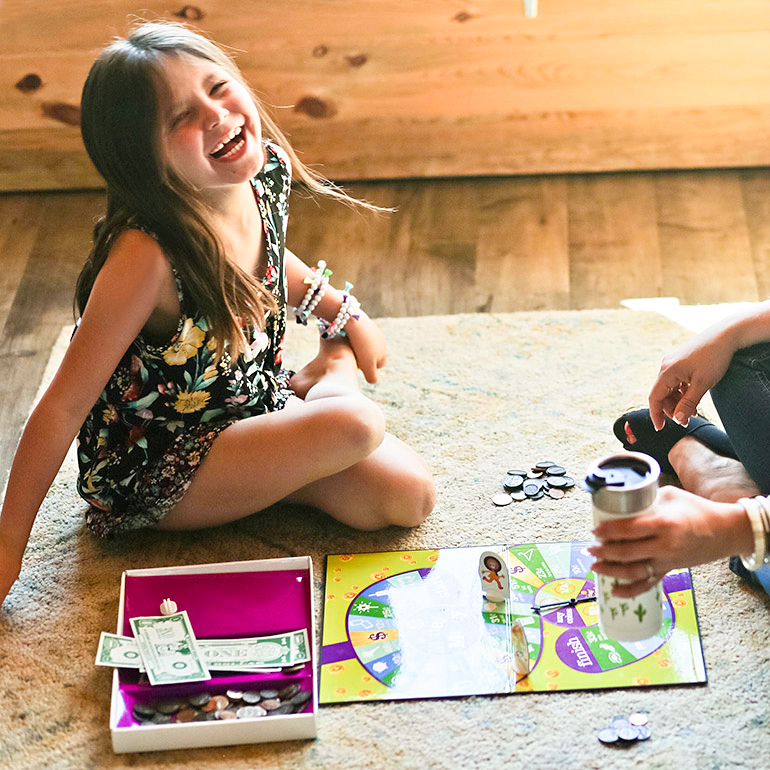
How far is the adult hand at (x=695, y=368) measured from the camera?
50.9 inches

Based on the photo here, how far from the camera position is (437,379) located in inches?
66.9

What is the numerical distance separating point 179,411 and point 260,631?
30cm

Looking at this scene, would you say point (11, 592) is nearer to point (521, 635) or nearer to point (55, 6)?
point (521, 635)

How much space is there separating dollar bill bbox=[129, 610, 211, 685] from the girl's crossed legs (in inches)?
6.4

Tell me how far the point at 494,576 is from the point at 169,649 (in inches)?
14.9

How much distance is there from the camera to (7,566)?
4.20ft

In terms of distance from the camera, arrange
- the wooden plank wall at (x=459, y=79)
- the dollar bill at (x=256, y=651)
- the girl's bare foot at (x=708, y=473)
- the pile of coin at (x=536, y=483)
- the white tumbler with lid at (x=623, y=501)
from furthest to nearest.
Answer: the wooden plank wall at (x=459, y=79)
the pile of coin at (x=536, y=483)
the girl's bare foot at (x=708, y=473)
the dollar bill at (x=256, y=651)
the white tumbler with lid at (x=623, y=501)

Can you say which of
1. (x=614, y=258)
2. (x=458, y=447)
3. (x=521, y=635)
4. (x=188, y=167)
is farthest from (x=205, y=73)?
(x=614, y=258)

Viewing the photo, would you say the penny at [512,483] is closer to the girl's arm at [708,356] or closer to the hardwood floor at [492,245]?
the girl's arm at [708,356]

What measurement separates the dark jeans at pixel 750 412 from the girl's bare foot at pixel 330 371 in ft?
1.63

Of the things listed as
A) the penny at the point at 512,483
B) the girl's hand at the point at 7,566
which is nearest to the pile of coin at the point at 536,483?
the penny at the point at 512,483

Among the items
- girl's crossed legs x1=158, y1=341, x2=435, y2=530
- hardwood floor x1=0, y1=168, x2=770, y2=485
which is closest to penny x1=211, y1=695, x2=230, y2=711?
girl's crossed legs x1=158, y1=341, x2=435, y2=530

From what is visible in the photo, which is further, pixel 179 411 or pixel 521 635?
pixel 179 411

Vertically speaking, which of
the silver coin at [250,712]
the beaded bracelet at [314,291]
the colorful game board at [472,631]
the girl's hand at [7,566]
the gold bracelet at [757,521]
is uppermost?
the gold bracelet at [757,521]
